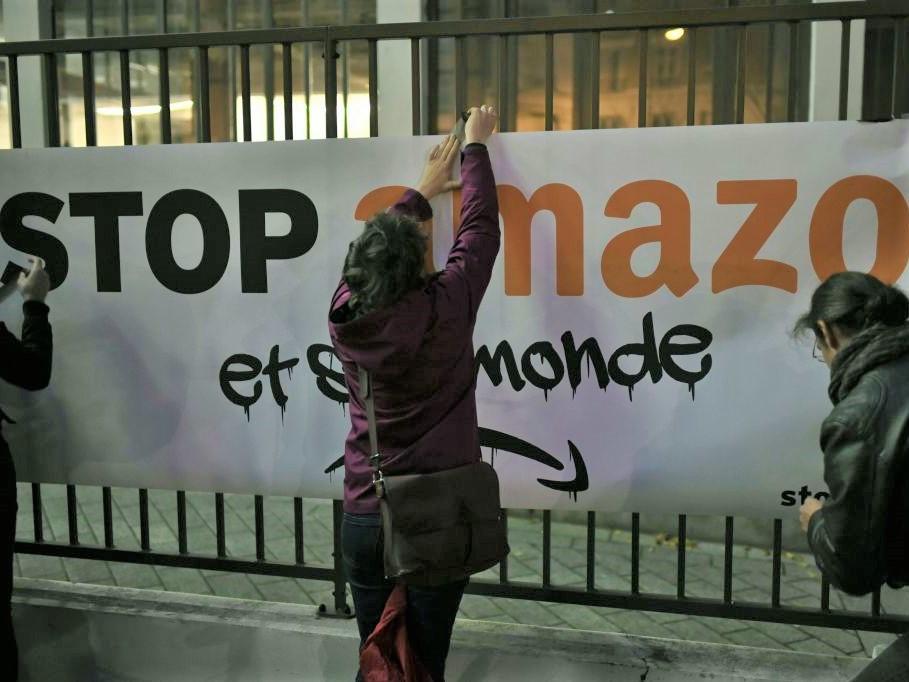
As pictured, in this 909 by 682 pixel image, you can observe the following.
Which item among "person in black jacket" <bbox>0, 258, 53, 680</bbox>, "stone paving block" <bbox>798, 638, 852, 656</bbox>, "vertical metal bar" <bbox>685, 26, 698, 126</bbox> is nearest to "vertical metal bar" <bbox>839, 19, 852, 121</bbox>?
"vertical metal bar" <bbox>685, 26, 698, 126</bbox>

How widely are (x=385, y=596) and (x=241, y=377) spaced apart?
119cm

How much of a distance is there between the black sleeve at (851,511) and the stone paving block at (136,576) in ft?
12.8

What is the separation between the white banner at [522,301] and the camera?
9.36 feet

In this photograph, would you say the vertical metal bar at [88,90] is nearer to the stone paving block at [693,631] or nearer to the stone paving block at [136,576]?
the stone paving block at [136,576]

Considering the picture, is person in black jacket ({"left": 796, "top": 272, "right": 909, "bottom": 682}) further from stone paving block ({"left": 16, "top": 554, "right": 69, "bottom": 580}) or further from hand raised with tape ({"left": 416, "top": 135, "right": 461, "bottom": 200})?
stone paving block ({"left": 16, "top": 554, "right": 69, "bottom": 580})

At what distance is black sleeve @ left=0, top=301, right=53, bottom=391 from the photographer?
2.99m

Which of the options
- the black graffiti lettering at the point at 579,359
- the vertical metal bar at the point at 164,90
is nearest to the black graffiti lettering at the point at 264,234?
the vertical metal bar at the point at 164,90

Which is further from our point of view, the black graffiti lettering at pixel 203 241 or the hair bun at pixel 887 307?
the black graffiti lettering at pixel 203 241

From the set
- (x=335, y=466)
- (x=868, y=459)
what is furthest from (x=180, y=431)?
(x=868, y=459)

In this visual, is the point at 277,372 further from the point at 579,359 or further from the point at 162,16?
the point at 162,16

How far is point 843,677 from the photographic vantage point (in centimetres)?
295

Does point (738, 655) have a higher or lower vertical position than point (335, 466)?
lower

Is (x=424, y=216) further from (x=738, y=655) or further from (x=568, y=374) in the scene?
(x=738, y=655)

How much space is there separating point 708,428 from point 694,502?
272 millimetres
